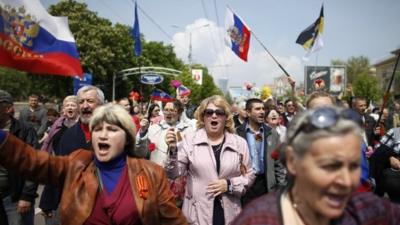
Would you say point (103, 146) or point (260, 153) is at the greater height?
point (103, 146)

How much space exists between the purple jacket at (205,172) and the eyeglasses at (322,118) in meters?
2.45

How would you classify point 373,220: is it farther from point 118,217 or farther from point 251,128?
point 251,128

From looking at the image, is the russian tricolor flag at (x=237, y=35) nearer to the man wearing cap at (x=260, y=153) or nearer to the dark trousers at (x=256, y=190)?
the man wearing cap at (x=260, y=153)

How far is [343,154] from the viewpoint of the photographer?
1.74 m

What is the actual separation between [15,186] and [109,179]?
221 centimetres

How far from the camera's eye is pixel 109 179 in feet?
9.76

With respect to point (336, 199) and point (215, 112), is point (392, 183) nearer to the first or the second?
point (215, 112)

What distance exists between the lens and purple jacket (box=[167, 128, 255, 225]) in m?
4.18

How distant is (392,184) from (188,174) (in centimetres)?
235

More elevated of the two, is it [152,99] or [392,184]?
[152,99]

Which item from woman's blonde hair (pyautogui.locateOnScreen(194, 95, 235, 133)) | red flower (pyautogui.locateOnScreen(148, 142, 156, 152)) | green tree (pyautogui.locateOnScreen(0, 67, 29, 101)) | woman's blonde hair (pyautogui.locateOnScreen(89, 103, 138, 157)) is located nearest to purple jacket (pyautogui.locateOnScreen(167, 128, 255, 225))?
woman's blonde hair (pyautogui.locateOnScreen(194, 95, 235, 133))

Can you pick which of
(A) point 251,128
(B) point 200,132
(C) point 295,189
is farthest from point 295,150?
(A) point 251,128

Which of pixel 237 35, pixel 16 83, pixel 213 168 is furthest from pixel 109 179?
pixel 16 83

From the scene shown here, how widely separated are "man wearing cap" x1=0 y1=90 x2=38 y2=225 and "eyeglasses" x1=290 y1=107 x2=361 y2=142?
11.3 feet
